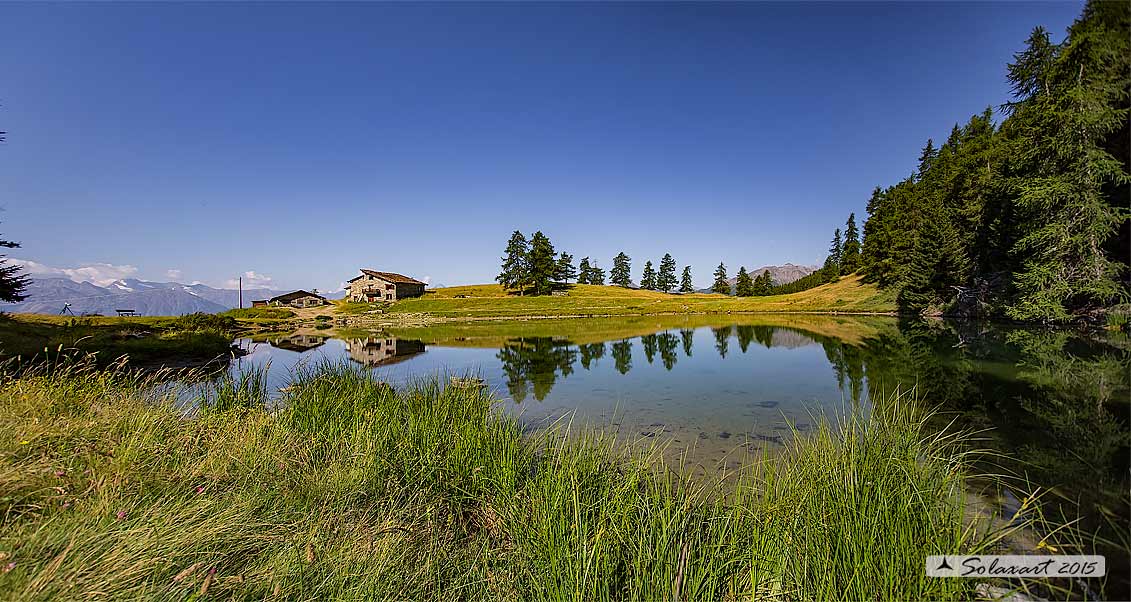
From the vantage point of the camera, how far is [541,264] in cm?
10000

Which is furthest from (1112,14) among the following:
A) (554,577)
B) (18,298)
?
(18,298)

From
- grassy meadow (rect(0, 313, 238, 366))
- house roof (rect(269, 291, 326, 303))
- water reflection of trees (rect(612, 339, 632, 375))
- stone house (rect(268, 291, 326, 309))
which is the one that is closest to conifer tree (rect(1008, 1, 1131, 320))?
water reflection of trees (rect(612, 339, 632, 375))

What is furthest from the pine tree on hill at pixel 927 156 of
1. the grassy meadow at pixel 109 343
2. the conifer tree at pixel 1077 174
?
the grassy meadow at pixel 109 343

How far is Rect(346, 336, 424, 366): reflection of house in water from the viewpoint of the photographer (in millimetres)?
27263

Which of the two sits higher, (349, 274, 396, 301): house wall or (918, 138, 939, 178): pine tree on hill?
(918, 138, 939, 178): pine tree on hill

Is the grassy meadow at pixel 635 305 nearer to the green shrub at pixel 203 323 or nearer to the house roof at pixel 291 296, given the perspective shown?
the house roof at pixel 291 296

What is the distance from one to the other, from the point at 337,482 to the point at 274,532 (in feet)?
3.97

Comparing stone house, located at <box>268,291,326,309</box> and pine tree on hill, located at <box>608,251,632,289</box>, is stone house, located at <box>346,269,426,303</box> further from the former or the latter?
pine tree on hill, located at <box>608,251,632,289</box>

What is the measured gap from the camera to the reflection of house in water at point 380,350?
27263 millimetres

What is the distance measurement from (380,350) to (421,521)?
30612mm

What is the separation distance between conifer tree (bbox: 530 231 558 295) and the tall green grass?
93937 mm

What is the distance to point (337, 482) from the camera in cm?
526

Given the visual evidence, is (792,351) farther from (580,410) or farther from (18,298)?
(18,298)

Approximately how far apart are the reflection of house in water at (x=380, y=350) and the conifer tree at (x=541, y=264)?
6040 centimetres
